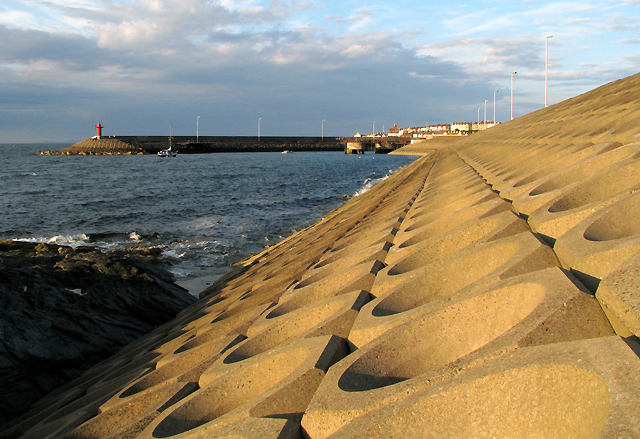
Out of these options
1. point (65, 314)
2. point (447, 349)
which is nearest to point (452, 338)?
point (447, 349)

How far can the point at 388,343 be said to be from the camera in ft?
7.07

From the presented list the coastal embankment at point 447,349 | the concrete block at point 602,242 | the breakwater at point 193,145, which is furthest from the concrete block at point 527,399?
the breakwater at point 193,145

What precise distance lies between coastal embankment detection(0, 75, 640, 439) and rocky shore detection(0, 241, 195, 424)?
3.03 feet

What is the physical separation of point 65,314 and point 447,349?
5498 millimetres

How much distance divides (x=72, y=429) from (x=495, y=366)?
10.6 ft

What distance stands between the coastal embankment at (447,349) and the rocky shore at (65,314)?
0.92m

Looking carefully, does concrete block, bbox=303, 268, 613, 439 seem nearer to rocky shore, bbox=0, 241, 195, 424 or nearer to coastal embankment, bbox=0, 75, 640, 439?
coastal embankment, bbox=0, 75, 640, 439

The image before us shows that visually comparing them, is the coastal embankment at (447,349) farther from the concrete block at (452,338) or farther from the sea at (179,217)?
the sea at (179,217)

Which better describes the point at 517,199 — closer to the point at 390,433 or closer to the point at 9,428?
the point at 390,433

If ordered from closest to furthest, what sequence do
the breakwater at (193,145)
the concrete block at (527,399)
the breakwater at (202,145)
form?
the concrete block at (527,399) → the breakwater at (202,145) → the breakwater at (193,145)

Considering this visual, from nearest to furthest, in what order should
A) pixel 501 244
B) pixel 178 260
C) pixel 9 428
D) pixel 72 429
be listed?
pixel 501 244 → pixel 72 429 → pixel 9 428 → pixel 178 260

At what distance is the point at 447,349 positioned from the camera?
6.98 ft

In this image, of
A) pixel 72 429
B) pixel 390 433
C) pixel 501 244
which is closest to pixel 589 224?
pixel 501 244

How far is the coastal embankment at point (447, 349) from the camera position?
1467 millimetres
